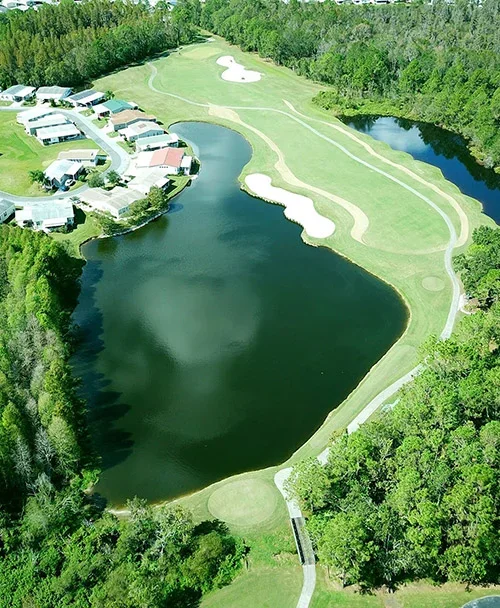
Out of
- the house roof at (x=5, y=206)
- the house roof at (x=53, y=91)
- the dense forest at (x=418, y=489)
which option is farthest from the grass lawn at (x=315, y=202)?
the house roof at (x=5, y=206)

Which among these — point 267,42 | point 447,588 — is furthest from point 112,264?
point 267,42

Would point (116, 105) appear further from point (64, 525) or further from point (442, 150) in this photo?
point (64, 525)

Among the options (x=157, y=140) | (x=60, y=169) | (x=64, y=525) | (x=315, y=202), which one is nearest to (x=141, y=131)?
(x=157, y=140)

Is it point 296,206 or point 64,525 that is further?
point 296,206

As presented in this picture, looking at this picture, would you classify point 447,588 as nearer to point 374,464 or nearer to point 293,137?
point 374,464

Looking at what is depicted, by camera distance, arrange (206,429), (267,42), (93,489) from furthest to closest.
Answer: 1. (267,42)
2. (206,429)
3. (93,489)

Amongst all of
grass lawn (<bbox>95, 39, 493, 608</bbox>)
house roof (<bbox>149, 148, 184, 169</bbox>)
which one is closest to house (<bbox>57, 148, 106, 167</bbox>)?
house roof (<bbox>149, 148, 184, 169</bbox>)

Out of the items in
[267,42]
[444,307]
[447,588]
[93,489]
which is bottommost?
[93,489]
